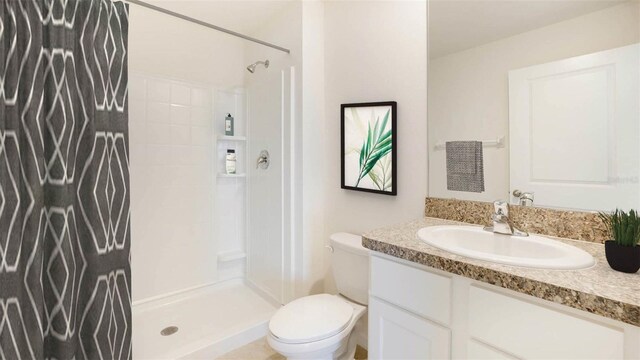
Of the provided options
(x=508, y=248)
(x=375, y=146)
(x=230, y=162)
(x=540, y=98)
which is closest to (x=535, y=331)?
(x=508, y=248)

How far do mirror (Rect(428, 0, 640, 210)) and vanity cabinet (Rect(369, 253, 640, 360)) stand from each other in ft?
1.84

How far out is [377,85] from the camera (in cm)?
168

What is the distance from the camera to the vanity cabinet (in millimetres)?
670

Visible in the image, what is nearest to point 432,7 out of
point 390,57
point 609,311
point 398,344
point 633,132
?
point 390,57

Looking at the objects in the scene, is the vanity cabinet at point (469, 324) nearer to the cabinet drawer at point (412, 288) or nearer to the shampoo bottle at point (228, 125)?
the cabinet drawer at point (412, 288)

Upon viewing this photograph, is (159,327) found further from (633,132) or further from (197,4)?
(633,132)

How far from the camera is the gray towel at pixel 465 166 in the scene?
1.30 m

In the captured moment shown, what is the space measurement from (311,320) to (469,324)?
764 mm

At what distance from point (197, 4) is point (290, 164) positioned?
1.36 metres

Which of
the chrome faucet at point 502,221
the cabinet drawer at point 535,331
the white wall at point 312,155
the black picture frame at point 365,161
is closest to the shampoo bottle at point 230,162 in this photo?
the white wall at point 312,155

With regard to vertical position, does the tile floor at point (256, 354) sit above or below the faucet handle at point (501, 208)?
below

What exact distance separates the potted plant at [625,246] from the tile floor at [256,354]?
4.53ft

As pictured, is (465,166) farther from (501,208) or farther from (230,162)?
(230,162)

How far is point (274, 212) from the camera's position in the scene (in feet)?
7.20
